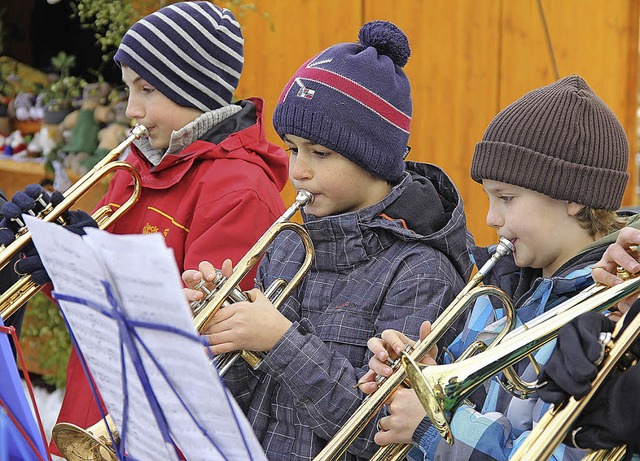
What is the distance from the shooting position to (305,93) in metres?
2.13

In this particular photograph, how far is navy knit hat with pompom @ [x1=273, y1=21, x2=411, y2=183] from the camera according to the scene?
2100 mm

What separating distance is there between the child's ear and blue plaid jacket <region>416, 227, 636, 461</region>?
0.09m

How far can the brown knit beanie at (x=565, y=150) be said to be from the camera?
5.92 feet

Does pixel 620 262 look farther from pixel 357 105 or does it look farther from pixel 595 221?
pixel 357 105

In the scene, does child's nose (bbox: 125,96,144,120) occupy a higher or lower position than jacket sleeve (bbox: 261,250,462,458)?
higher

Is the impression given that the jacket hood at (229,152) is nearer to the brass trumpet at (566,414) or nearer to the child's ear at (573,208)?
the child's ear at (573,208)

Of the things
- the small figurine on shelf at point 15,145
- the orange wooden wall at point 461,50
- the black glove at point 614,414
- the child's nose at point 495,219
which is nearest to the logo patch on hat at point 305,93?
the child's nose at point 495,219

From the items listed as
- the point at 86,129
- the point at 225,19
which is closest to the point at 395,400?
the point at 225,19

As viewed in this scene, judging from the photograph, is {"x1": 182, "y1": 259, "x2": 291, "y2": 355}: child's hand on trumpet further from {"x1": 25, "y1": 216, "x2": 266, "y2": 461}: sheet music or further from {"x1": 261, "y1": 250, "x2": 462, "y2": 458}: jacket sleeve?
{"x1": 25, "y1": 216, "x2": 266, "y2": 461}: sheet music

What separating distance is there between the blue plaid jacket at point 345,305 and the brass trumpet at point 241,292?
1.9 inches

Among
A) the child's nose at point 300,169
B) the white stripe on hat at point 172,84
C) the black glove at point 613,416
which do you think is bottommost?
the black glove at point 613,416

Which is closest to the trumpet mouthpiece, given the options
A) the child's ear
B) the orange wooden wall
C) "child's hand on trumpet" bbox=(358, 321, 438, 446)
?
"child's hand on trumpet" bbox=(358, 321, 438, 446)

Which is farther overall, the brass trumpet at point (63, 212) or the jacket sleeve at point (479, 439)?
the brass trumpet at point (63, 212)

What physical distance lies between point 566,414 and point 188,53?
165cm
